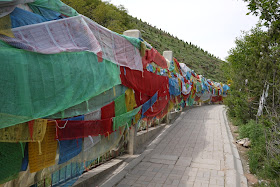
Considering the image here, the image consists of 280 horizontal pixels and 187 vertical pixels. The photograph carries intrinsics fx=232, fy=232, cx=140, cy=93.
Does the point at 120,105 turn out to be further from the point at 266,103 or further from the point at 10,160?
the point at 266,103

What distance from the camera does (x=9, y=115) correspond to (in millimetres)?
2406

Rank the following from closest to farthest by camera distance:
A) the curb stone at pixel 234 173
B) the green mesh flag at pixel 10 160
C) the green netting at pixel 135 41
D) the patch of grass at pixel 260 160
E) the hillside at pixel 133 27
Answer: the green mesh flag at pixel 10 160, the curb stone at pixel 234 173, the patch of grass at pixel 260 160, the green netting at pixel 135 41, the hillside at pixel 133 27

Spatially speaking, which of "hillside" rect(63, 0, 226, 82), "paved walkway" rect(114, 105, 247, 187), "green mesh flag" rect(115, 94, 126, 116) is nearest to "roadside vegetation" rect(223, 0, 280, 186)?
"paved walkway" rect(114, 105, 247, 187)

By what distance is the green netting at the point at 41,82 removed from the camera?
2424 mm

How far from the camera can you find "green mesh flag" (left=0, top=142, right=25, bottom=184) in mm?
2604

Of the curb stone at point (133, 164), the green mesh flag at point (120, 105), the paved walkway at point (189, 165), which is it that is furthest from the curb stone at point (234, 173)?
the green mesh flag at point (120, 105)

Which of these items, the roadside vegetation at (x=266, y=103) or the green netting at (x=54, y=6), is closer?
the green netting at (x=54, y=6)

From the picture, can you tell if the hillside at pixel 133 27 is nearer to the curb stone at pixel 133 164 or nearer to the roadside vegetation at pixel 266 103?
the roadside vegetation at pixel 266 103

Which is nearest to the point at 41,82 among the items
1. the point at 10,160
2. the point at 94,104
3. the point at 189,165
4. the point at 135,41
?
the point at 10,160

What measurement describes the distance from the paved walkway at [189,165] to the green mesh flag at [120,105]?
1426mm

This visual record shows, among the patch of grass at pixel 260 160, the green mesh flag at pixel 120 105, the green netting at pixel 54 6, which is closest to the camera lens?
the green netting at pixel 54 6

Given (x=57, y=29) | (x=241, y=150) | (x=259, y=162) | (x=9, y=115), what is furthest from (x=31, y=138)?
(x=241, y=150)

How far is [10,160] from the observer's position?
2.68 meters

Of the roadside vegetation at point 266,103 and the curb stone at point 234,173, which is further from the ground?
the roadside vegetation at point 266,103
